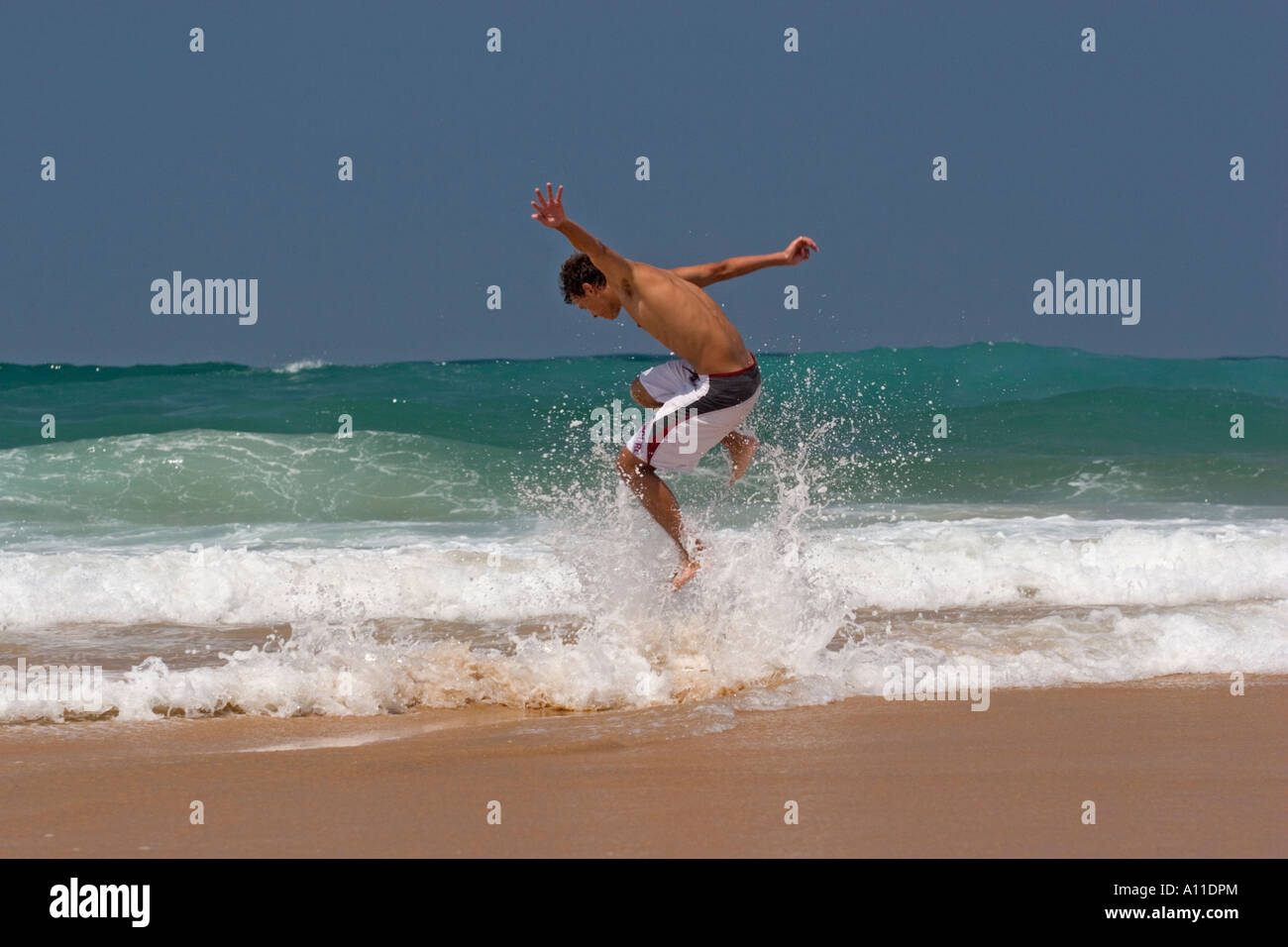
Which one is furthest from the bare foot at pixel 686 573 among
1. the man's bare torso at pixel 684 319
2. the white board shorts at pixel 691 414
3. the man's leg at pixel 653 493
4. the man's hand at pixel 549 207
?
the man's hand at pixel 549 207

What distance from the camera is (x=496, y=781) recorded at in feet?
13.3

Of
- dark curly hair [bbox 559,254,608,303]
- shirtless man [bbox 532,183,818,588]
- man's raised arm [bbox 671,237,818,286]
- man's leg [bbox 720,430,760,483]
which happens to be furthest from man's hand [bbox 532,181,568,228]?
man's leg [bbox 720,430,760,483]

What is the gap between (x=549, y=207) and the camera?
5402mm

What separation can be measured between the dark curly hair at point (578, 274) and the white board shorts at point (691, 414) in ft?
1.72

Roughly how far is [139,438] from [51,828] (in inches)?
589

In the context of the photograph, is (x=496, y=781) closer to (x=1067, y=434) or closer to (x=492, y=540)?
(x=492, y=540)

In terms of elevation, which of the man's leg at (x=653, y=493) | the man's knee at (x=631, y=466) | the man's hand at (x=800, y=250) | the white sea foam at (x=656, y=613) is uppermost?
the man's hand at (x=800, y=250)

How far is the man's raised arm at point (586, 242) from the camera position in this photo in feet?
17.7

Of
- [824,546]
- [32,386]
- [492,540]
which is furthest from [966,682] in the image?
[32,386]

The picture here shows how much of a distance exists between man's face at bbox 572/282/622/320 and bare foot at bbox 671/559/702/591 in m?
1.28

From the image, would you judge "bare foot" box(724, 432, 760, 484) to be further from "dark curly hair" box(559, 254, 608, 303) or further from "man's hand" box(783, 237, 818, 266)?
"dark curly hair" box(559, 254, 608, 303)


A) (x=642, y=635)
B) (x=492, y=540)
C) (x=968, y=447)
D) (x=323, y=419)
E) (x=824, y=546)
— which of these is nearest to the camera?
(x=642, y=635)

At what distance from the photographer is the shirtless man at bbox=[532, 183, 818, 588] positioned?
591 centimetres

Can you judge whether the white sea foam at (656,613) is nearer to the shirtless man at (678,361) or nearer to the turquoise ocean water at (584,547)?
the turquoise ocean water at (584,547)
